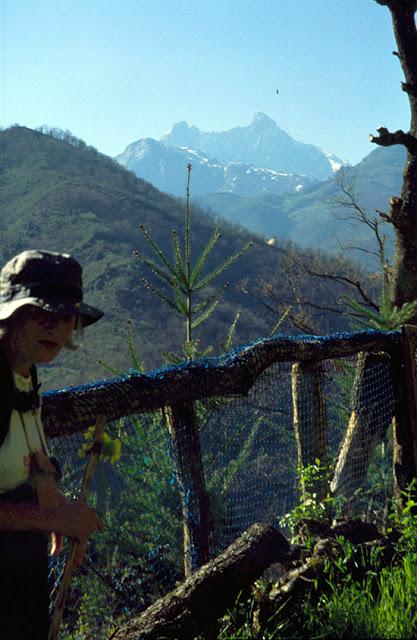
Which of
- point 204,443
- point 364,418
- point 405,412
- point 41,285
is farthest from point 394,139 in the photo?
point 41,285

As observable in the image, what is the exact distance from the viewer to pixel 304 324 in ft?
37.9

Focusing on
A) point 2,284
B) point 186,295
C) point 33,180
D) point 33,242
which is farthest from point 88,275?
point 2,284

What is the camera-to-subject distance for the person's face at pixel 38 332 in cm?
189

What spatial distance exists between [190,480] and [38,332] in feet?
6.68

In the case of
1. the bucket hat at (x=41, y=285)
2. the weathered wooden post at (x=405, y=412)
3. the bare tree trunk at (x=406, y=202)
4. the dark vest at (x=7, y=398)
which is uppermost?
the bare tree trunk at (x=406, y=202)

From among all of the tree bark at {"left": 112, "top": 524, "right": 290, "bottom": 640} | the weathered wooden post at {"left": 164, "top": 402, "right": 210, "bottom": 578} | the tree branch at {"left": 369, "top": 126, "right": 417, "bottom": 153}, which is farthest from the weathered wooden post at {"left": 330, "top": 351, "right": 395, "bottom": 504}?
the tree branch at {"left": 369, "top": 126, "right": 417, "bottom": 153}

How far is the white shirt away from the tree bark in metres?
0.94

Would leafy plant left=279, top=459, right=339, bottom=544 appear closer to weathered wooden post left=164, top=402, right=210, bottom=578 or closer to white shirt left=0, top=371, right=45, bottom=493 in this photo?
weathered wooden post left=164, top=402, right=210, bottom=578

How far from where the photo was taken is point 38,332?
191cm

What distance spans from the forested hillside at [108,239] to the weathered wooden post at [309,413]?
3471cm

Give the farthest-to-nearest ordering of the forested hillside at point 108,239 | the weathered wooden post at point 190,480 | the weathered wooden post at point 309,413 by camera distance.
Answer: the forested hillside at point 108,239 → the weathered wooden post at point 309,413 → the weathered wooden post at point 190,480

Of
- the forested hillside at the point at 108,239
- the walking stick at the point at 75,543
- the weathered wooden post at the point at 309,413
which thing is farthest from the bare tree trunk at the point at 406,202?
the forested hillside at the point at 108,239

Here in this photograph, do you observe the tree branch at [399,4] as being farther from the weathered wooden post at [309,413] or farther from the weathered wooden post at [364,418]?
the weathered wooden post at [309,413]

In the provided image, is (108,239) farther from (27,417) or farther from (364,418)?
(27,417)
